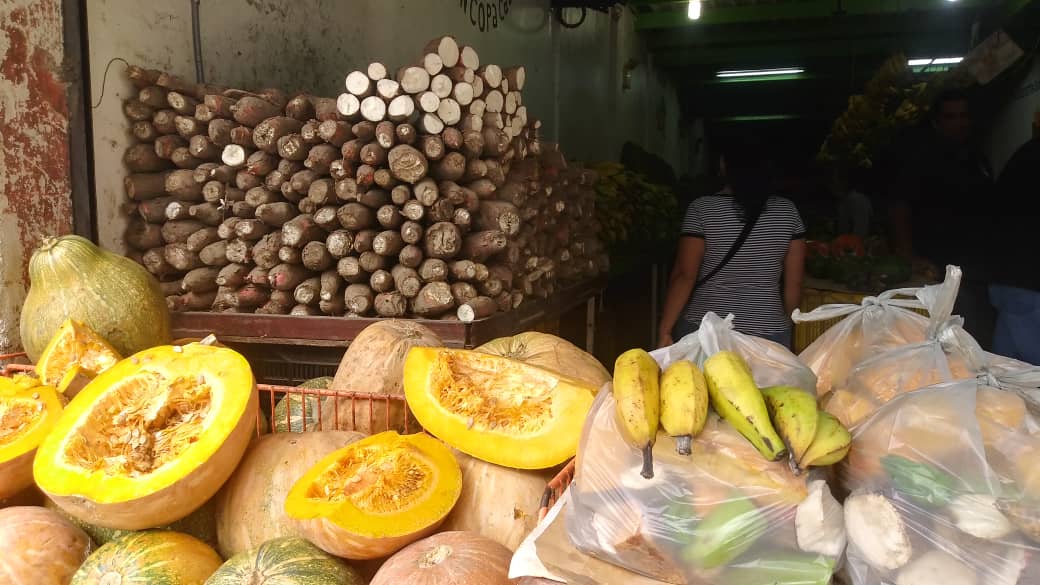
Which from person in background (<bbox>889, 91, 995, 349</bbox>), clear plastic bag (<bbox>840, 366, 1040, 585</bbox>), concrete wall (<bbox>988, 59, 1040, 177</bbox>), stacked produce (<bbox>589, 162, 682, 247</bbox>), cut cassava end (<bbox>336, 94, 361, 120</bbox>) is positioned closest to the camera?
clear plastic bag (<bbox>840, 366, 1040, 585</bbox>)

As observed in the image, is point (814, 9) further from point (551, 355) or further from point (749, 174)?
point (551, 355)

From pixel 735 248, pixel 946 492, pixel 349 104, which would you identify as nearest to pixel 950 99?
pixel 735 248

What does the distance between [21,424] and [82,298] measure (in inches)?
32.7

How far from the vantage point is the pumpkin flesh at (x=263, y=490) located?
72.4 inches

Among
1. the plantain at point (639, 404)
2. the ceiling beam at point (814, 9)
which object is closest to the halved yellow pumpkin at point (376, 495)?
the plantain at point (639, 404)

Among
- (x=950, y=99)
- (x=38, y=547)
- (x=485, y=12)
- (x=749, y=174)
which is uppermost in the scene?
(x=485, y=12)

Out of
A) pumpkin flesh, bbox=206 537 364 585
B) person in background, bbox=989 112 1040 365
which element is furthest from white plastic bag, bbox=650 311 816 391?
person in background, bbox=989 112 1040 365

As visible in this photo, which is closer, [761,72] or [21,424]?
[21,424]

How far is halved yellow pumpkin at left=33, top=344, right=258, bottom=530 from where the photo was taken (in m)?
1.71

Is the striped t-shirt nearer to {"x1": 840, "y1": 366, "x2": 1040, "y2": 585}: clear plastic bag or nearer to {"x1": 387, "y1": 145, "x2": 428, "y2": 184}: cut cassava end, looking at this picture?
{"x1": 387, "y1": 145, "x2": 428, "y2": 184}: cut cassava end

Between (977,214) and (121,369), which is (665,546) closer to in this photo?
(121,369)

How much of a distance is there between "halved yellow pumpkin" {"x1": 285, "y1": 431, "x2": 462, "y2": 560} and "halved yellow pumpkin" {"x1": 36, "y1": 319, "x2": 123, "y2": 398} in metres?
1.01

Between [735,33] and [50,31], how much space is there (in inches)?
425

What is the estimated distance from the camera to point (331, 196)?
3736 mm
